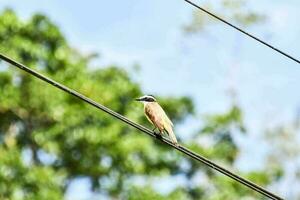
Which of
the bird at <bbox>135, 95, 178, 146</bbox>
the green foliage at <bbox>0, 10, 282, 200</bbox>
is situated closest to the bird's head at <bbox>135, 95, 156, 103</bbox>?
the bird at <bbox>135, 95, 178, 146</bbox>

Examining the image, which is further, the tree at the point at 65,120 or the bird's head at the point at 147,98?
the tree at the point at 65,120

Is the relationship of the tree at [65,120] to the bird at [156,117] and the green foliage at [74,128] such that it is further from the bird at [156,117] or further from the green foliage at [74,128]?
the bird at [156,117]

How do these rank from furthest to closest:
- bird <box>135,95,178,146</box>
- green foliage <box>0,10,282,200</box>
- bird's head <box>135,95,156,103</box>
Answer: green foliage <box>0,10,282,200</box>
bird's head <box>135,95,156,103</box>
bird <box>135,95,178,146</box>

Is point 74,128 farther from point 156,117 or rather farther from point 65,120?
point 156,117

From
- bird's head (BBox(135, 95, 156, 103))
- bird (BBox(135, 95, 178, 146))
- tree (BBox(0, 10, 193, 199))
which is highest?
tree (BBox(0, 10, 193, 199))

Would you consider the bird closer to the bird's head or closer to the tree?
the bird's head

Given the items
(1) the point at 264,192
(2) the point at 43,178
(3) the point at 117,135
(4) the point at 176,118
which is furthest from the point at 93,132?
(1) the point at 264,192

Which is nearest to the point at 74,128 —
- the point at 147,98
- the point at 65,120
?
the point at 65,120

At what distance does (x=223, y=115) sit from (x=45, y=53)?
501 cm

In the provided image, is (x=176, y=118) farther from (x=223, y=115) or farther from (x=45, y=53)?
(x=45, y=53)

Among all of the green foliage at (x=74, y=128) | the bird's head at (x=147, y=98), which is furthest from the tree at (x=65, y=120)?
A: the bird's head at (x=147, y=98)

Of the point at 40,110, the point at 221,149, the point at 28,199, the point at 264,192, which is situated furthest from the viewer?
the point at 221,149

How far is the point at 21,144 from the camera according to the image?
19.9 metres

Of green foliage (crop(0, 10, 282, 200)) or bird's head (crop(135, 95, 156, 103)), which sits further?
green foliage (crop(0, 10, 282, 200))
